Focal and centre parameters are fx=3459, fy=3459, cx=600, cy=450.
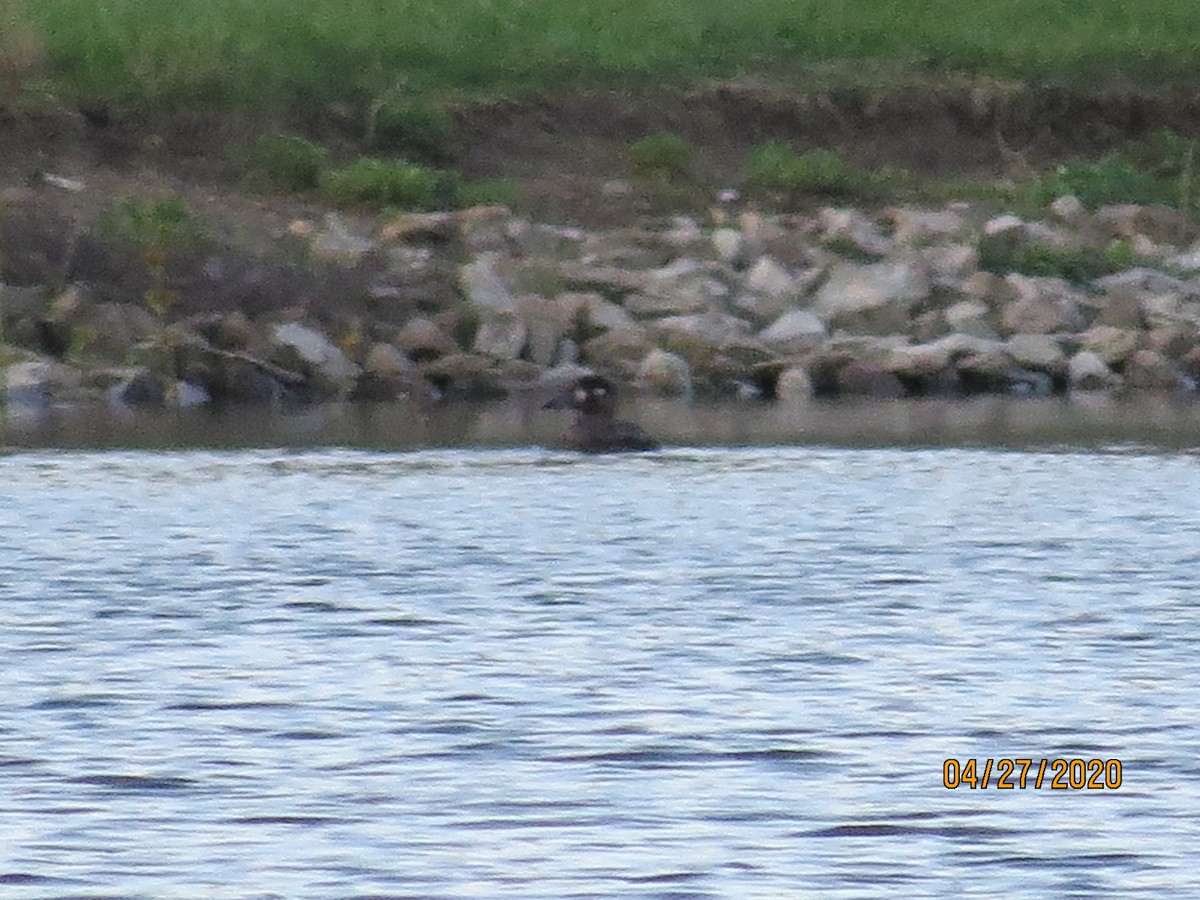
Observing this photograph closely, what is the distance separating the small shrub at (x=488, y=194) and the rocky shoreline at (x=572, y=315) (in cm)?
185

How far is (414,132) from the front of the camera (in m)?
47.5

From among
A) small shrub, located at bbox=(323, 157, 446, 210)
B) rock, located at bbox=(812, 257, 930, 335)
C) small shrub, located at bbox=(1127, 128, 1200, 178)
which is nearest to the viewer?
rock, located at bbox=(812, 257, 930, 335)

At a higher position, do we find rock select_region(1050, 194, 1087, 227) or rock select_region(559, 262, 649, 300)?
rock select_region(1050, 194, 1087, 227)

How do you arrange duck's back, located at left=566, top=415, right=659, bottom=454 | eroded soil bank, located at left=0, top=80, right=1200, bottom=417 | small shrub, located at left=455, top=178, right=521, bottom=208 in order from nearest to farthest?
duck's back, located at left=566, top=415, right=659, bottom=454
eroded soil bank, located at left=0, top=80, right=1200, bottom=417
small shrub, located at left=455, top=178, right=521, bottom=208

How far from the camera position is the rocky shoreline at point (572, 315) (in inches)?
1409

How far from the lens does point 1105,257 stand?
42.3 metres

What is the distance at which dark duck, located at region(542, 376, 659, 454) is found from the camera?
26.2m

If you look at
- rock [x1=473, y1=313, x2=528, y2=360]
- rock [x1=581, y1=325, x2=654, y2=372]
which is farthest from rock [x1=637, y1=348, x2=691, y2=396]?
rock [x1=473, y1=313, x2=528, y2=360]

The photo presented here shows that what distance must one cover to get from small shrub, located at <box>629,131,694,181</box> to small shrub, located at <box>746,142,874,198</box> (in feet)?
3.05

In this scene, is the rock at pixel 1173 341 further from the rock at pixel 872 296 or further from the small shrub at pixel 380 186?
the small shrub at pixel 380 186

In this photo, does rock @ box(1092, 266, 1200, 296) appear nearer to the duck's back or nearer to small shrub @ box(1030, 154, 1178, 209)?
small shrub @ box(1030, 154, 1178, 209)
